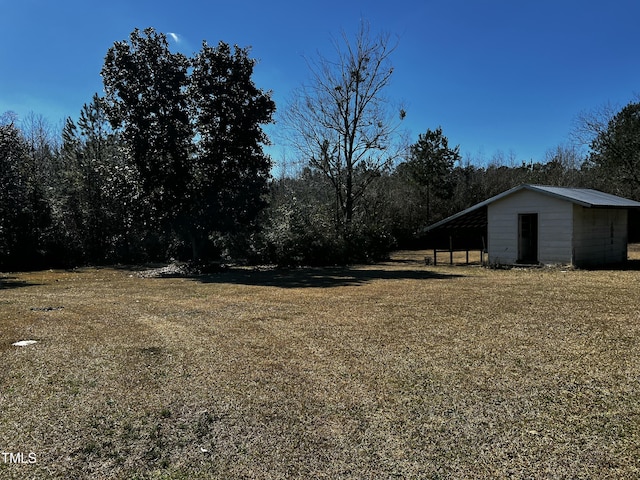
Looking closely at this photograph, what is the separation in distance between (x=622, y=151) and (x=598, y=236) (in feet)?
52.6

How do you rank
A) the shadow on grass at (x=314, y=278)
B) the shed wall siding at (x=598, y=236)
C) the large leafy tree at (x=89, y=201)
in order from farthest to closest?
the large leafy tree at (x=89, y=201) → the shed wall siding at (x=598, y=236) → the shadow on grass at (x=314, y=278)

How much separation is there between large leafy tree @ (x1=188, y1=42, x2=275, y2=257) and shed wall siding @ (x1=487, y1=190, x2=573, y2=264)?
27.6 feet

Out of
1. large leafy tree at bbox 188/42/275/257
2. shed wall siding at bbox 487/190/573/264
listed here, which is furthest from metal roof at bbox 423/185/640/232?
large leafy tree at bbox 188/42/275/257

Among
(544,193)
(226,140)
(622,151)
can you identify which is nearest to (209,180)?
(226,140)

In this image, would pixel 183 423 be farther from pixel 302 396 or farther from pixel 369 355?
pixel 369 355

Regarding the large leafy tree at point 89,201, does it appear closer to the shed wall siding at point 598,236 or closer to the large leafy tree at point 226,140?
the large leafy tree at point 226,140

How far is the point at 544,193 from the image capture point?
1473 cm

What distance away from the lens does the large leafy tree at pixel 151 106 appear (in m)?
14.9

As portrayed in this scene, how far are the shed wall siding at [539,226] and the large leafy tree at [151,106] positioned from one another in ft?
35.6

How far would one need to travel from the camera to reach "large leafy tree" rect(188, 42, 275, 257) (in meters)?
15.6

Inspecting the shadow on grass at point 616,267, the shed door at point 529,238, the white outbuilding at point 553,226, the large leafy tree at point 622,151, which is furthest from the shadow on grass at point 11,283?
the large leafy tree at point 622,151

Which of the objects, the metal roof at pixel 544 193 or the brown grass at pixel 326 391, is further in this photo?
the metal roof at pixel 544 193

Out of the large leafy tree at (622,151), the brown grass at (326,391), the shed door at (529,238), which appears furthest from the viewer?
the large leafy tree at (622,151)

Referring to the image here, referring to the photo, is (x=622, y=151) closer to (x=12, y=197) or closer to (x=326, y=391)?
(x=326, y=391)
